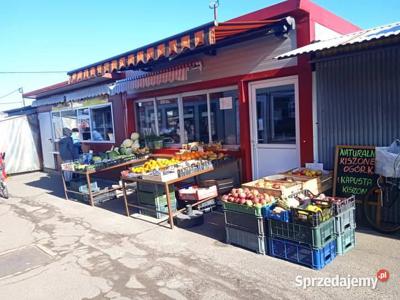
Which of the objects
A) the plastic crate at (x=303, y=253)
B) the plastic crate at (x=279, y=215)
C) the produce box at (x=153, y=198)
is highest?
the plastic crate at (x=279, y=215)

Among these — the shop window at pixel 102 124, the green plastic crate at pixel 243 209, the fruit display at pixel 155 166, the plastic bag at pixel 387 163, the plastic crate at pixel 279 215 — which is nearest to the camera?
the plastic crate at pixel 279 215

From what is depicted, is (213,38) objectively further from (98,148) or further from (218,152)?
(98,148)

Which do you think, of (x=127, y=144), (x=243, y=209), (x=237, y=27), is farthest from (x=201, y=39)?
(x=127, y=144)

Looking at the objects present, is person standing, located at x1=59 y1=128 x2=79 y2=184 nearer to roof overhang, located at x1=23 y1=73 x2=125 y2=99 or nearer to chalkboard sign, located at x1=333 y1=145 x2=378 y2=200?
roof overhang, located at x1=23 y1=73 x2=125 y2=99

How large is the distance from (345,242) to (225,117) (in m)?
4.03

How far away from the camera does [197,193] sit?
6559mm

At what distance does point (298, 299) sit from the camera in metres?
3.45

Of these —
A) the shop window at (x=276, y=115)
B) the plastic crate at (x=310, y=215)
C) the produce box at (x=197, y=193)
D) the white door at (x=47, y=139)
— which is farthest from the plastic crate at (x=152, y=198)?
the white door at (x=47, y=139)

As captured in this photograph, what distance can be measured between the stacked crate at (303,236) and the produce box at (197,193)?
2.25 metres

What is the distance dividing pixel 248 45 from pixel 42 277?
5447mm

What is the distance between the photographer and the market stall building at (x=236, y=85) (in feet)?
19.4

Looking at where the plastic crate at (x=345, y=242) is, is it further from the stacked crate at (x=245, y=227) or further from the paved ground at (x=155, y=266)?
the stacked crate at (x=245, y=227)

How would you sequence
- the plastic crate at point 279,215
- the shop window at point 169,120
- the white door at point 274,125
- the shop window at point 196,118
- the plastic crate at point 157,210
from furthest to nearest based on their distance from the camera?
the shop window at point 169,120, the shop window at point 196,118, the plastic crate at point 157,210, the white door at point 274,125, the plastic crate at point 279,215

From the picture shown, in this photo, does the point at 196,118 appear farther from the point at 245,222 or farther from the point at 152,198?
the point at 245,222
